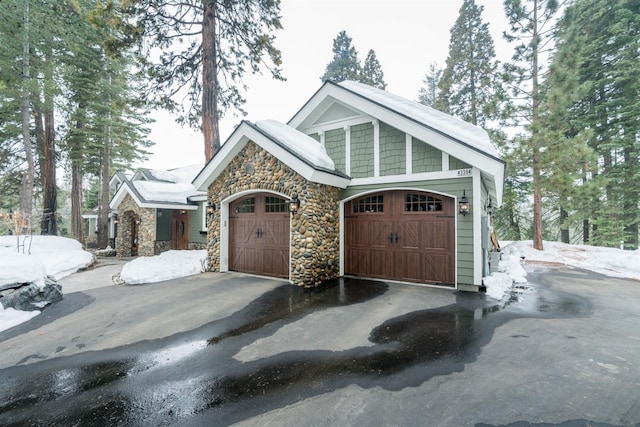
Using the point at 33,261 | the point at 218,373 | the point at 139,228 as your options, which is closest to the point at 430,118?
the point at 218,373

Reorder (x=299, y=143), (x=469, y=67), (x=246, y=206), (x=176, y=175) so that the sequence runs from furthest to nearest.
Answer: (x=469, y=67)
(x=176, y=175)
(x=246, y=206)
(x=299, y=143)

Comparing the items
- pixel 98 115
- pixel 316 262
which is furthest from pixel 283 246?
pixel 98 115

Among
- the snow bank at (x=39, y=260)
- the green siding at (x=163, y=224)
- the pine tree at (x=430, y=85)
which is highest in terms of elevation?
the pine tree at (x=430, y=85)

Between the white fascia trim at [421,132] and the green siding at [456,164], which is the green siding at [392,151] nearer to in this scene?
the white fascia trim at [421,132]

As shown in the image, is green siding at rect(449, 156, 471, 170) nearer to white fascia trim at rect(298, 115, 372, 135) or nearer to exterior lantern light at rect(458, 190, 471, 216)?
exterior lantern light at rect(458, 190, 471, 216)

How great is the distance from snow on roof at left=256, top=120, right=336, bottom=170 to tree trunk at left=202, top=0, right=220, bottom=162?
344 centimetres

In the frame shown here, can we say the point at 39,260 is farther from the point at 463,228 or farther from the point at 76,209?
the point at 76,209

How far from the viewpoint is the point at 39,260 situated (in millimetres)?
5766

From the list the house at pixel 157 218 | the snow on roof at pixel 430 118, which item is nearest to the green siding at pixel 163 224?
the house at pixel 157 218

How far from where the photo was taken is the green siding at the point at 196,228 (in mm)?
13284

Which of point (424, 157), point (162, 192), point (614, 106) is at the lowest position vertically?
point (162, 192)

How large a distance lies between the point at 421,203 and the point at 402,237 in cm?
96

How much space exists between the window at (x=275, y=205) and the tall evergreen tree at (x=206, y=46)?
367 centimetres

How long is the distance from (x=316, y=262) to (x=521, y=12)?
45.7 feet
